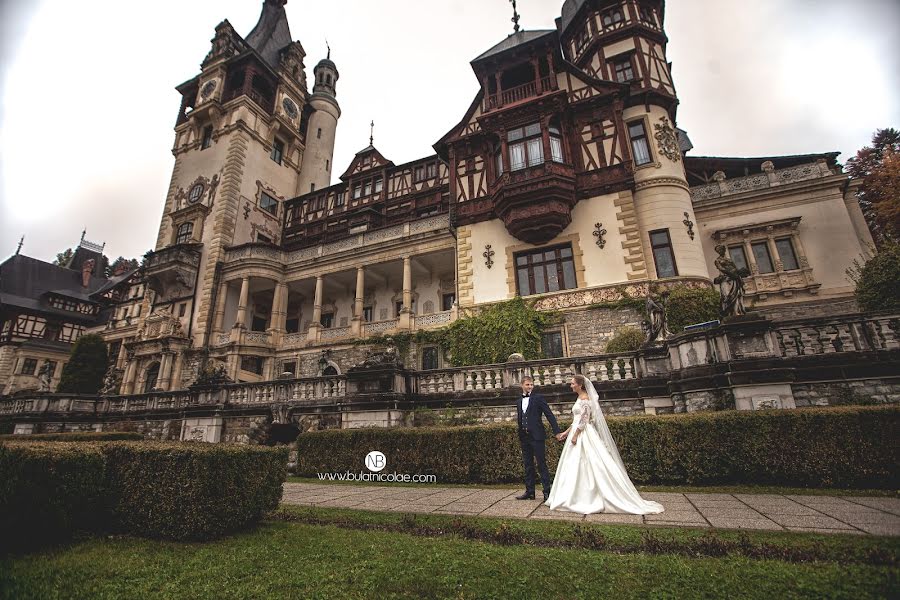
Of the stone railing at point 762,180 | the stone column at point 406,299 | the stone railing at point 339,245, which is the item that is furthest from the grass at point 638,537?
the stone railing at point 762,180

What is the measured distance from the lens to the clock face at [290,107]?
3806 cm

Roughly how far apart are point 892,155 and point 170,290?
48.9m

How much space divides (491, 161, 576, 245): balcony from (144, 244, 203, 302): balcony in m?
23.1

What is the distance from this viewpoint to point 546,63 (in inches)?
909

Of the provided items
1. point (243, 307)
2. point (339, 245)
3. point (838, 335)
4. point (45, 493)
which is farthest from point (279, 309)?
point (838, 335)

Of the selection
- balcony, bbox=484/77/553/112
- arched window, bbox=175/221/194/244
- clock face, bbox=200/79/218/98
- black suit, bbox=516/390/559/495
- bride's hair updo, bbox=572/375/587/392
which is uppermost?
clock face, bbox=200/79/218/98

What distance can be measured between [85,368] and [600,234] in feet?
121

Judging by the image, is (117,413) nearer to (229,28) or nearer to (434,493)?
(434,493)

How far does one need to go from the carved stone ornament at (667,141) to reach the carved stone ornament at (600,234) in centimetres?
Answer: 546

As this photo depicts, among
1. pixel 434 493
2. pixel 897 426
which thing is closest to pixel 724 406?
pixel 897 426

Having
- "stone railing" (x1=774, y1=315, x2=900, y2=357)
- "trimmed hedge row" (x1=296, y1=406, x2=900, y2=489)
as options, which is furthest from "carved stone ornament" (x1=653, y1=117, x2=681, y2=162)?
"trimmed hedge row" (x1=296, y1=406, x2=900, y2=489)

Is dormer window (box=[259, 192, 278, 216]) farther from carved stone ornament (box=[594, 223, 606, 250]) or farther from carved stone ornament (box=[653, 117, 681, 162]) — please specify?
carved stone ornament (box=[653, 117, 681, 162])

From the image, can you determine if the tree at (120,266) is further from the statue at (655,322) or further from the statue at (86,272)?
the statue at (655,322)

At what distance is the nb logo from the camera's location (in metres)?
10.5
